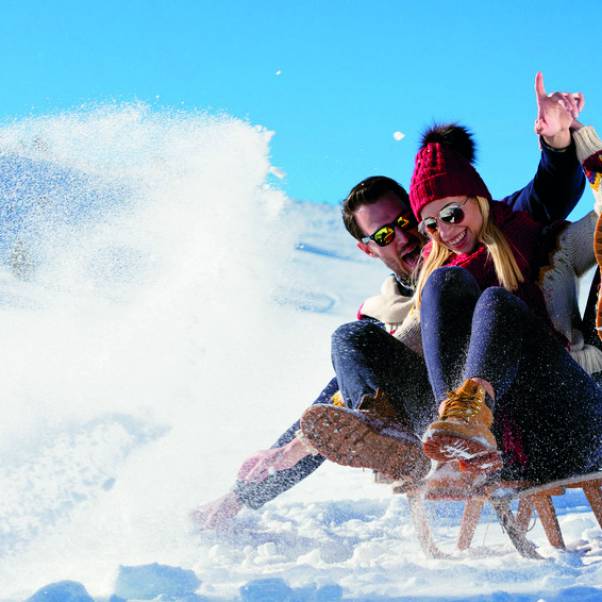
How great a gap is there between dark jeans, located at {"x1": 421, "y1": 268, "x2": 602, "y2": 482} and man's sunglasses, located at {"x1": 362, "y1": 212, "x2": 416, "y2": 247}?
52cm

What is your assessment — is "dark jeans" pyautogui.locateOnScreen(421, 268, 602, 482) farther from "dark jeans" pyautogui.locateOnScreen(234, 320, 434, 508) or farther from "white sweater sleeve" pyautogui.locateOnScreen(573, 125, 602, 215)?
"white sweater sleeve" pyautogui.locateOnScreen(573, 125, 602, 215)

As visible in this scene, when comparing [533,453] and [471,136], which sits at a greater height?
[471,136]

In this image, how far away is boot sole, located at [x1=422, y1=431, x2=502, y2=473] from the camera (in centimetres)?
164

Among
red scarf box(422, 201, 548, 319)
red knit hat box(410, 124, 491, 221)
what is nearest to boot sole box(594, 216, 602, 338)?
red scarf box(422, 201, 548, 319)

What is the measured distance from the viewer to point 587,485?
6.85ft

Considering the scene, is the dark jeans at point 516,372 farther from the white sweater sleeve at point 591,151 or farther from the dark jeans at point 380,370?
the white sweater sleeve at point 591,151

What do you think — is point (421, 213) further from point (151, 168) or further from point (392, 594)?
point (151, 168)

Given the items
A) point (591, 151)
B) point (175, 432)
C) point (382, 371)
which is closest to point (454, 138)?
point (591, 151)

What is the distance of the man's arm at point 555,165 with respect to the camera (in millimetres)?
2082

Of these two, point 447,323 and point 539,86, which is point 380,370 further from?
point 539,86

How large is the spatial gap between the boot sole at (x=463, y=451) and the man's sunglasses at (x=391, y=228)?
93cm

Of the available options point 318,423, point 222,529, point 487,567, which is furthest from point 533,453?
point 222,529

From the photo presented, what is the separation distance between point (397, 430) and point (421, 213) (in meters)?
0.66

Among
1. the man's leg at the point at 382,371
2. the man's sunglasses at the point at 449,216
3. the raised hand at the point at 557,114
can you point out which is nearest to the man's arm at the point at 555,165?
the raised hand at the point at 557,114
